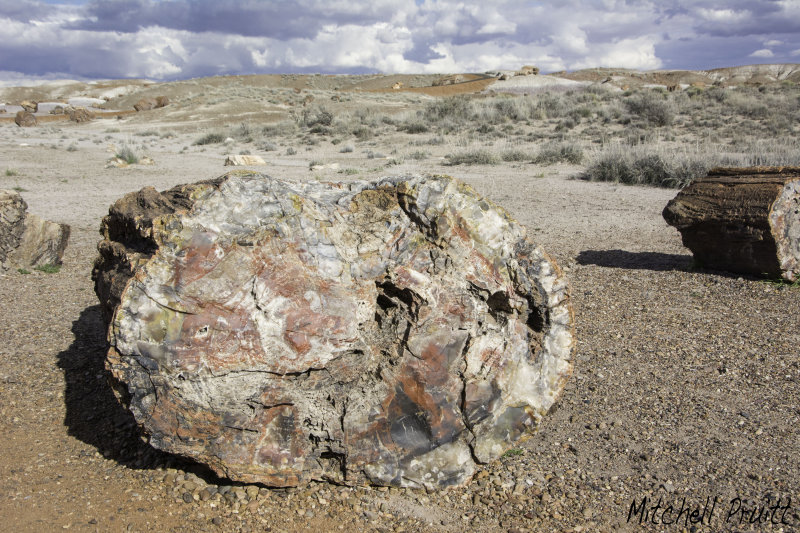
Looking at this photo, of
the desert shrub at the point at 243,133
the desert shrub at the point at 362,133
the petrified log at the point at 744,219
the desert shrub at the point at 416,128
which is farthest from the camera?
the desert shrub at the point at 243,133

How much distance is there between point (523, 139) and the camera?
2039 cm

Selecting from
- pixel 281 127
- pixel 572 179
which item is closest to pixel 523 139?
pixel 572 179

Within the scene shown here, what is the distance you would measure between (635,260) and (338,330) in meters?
5.58

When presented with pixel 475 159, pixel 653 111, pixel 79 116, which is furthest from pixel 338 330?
pixel 79 116

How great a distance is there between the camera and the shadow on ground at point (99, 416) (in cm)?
312

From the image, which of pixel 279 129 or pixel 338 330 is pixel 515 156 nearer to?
pixel 279 129

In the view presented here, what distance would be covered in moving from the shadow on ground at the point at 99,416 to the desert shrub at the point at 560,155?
42.8 feet

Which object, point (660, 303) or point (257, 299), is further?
point (660, 303)

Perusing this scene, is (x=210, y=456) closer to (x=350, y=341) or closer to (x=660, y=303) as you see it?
(x=350, y=341)

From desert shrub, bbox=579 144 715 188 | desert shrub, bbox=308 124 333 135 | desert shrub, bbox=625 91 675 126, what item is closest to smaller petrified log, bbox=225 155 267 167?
desert shrub, bbox=308 124 333 135

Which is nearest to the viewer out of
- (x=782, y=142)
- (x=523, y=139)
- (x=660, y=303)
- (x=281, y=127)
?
(x=660, y=303)

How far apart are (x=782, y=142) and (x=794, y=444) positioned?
52.0 feet
